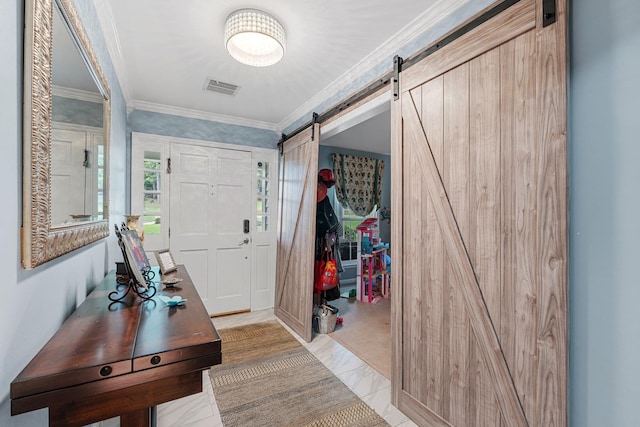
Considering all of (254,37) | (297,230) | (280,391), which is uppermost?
(254,37)

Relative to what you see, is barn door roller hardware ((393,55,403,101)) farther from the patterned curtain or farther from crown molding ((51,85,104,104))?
the patterned curtain

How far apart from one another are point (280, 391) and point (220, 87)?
273 centimetres

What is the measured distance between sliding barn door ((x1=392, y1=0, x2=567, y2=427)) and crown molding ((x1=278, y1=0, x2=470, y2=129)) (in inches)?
8.5

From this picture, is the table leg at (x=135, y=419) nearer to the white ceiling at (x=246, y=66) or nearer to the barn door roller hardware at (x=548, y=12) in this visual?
the white ceiling at (x=246, y=66)

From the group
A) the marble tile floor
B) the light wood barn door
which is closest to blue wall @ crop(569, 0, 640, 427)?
the marble tile floor

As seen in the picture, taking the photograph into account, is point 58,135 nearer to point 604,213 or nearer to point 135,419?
point 135,419

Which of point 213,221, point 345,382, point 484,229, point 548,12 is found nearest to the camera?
point 548,12

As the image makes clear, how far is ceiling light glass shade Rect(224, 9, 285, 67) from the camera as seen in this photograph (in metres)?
1.73

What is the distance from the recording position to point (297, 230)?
333 cm

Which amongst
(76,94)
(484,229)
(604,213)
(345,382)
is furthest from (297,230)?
(604,213)

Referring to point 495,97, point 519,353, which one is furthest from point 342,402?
point 495,97

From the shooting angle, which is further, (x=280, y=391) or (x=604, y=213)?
(x=280, y=391)

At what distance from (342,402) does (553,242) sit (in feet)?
5.50

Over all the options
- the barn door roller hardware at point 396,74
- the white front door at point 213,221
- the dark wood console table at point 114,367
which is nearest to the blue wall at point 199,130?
the white front door at point 213,221
